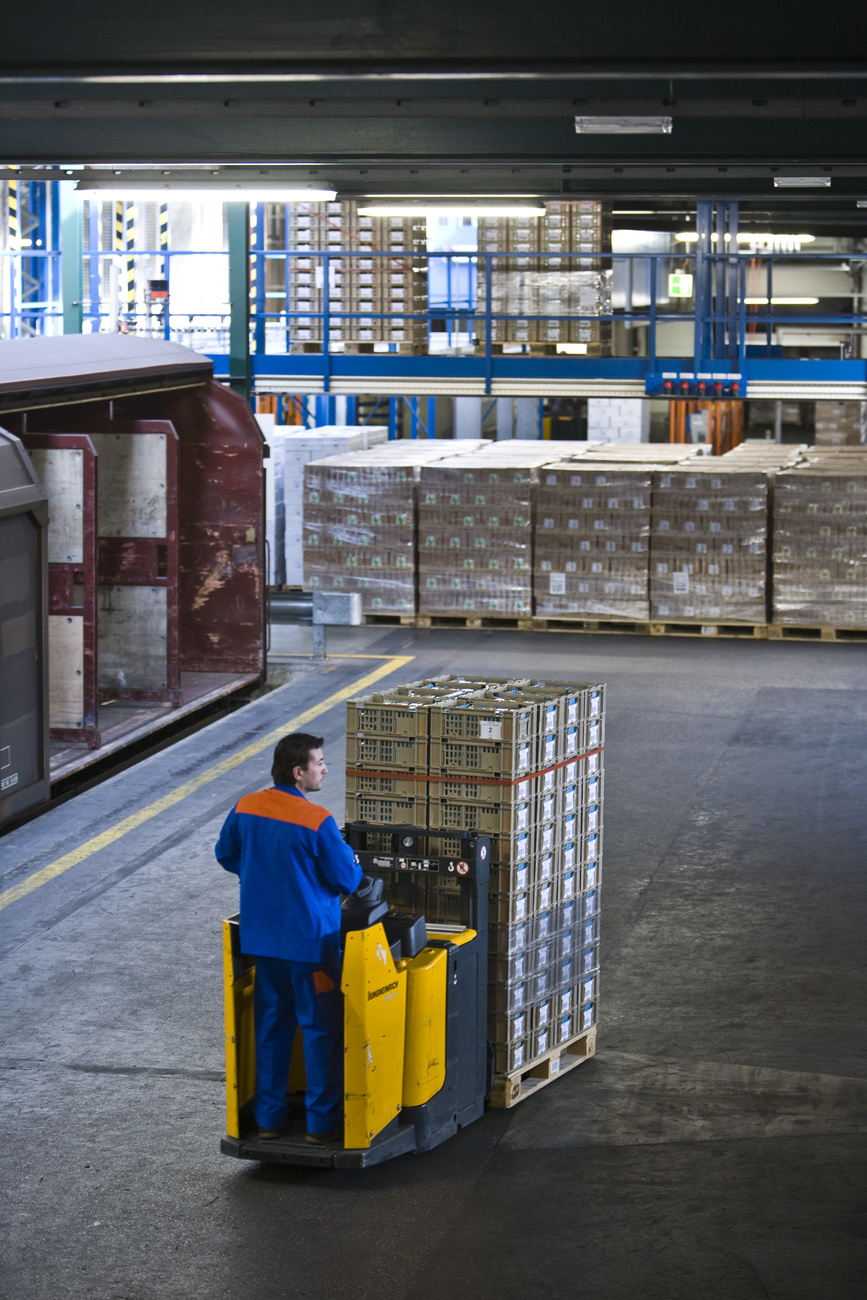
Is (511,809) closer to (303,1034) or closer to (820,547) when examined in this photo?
(303,1034)

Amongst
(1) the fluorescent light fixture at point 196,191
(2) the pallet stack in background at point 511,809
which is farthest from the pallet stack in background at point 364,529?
(2) the pallet stack in background at point 511,809

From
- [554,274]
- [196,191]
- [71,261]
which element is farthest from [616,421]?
[196,191]

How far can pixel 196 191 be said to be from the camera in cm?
1266

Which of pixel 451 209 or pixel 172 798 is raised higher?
pixel 451 209

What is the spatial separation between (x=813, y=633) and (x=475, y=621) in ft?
11.2

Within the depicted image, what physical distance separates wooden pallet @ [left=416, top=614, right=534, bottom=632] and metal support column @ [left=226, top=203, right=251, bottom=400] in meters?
2.96

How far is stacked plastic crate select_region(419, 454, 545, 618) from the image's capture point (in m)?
16.3

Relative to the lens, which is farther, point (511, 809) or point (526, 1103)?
point (526, 1103)

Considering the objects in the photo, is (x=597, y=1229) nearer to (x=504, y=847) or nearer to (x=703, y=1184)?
(x=703, y=1184)

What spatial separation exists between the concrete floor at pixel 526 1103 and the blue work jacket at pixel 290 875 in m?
0.86

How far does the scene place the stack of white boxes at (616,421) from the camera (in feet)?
94.8

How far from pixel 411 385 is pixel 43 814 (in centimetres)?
861

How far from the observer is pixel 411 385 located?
686 inches

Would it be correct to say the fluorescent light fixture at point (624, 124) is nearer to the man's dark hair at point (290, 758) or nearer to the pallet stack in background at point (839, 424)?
the man's dark hair at point (290, 758)
